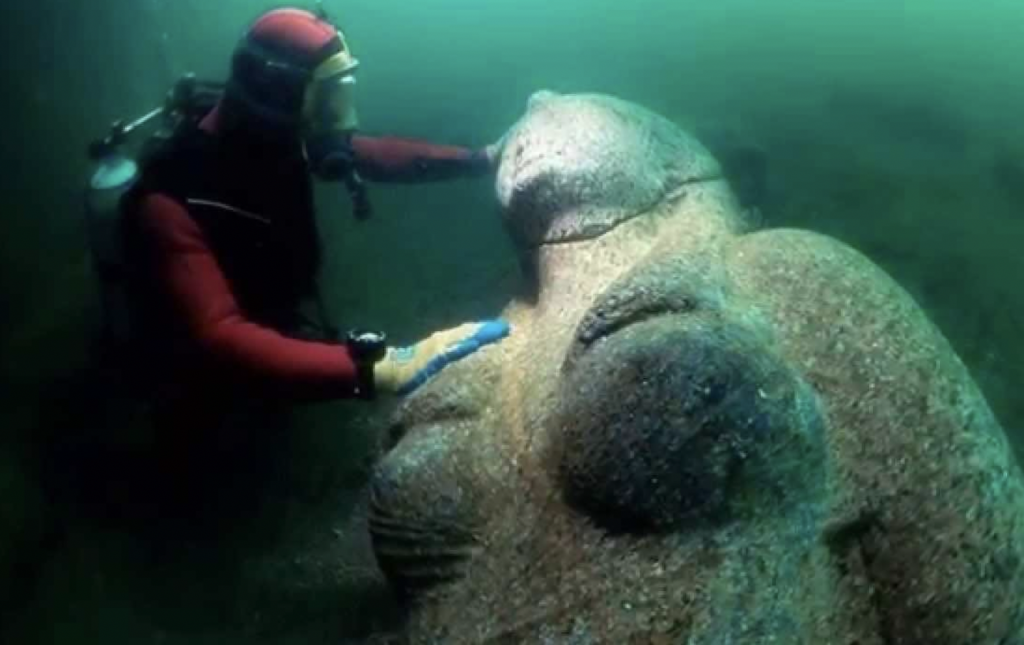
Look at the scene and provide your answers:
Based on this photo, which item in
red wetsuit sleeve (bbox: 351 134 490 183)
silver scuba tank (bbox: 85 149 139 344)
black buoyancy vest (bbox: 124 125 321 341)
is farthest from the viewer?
red wetsuit sleeve (bbox: 351 134 490 183)

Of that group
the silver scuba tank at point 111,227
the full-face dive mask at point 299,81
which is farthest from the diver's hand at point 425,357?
the silver scuba tank at point 111,227

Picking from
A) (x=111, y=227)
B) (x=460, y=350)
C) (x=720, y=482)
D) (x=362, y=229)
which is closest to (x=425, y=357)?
(x=460, y=350)

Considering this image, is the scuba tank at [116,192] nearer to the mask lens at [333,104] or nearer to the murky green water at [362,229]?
the mask lens at [333,104]

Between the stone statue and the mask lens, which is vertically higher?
the mask lens

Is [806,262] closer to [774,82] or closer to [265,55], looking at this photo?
[265,55]

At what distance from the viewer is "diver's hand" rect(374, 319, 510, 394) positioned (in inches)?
151

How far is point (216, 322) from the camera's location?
3844 mm

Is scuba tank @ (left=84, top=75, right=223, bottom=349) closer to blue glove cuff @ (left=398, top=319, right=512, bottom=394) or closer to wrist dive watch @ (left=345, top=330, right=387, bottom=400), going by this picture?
wrist dive watch @ (left=345, top=330, right=387, bottom=400)

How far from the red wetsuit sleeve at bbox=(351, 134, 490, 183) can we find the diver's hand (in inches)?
Answer: 83.0

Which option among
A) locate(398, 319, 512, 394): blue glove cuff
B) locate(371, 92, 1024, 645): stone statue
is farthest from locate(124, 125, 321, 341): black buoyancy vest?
locate(371, 92, 1024, 645): stone statue

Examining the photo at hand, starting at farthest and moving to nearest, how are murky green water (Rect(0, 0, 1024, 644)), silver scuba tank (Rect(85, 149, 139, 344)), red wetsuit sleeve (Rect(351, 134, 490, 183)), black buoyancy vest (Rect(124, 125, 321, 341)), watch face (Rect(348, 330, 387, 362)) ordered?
red wetsuit sleeve (Rect(351, 134, 490, 183)) < murky green water (Rect(0, 0, 1024, 644)) < silver scuba tank (Rect(85, 149, 139, 344)) < black buoyancy vest (Rect(124, 125, 321, 341)) < watch face (Rect(348, 330, 387, 362))

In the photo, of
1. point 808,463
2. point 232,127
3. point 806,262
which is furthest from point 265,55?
point 808,463

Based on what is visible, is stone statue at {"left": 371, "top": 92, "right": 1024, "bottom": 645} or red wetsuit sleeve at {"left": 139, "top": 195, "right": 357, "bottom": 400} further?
red wetsuit sleeve at {"left": 139, "top": 195, "right": 357, "bottom": 400}

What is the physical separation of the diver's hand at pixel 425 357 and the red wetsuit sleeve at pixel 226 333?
14 cm
